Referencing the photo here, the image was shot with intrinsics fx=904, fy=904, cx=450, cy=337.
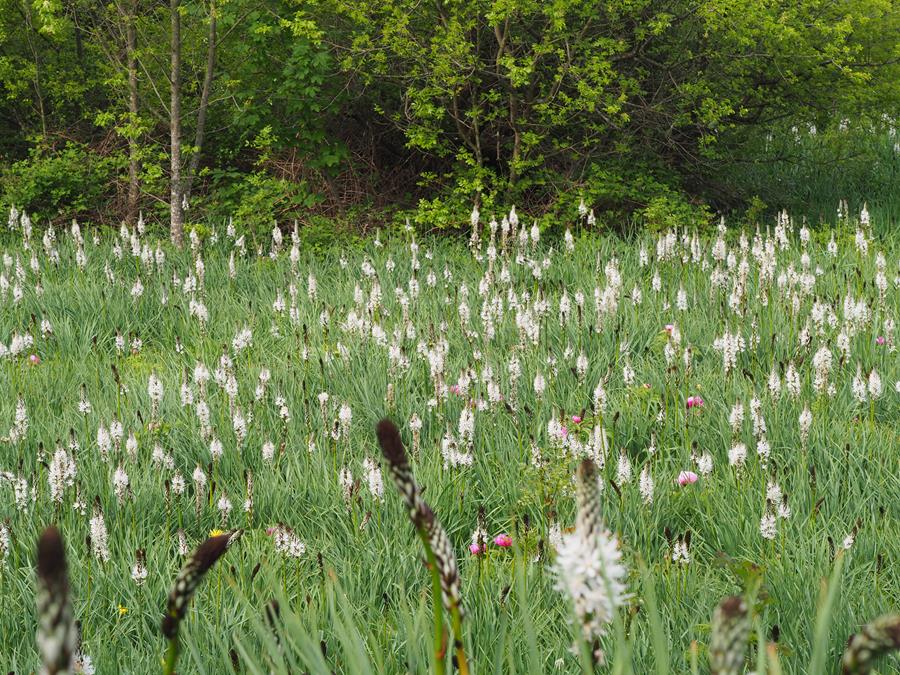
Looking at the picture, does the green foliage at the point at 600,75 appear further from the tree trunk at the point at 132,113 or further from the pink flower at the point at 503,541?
the pink flower at the point at 503,541

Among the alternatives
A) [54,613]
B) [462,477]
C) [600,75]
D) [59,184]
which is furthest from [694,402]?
[59,184]

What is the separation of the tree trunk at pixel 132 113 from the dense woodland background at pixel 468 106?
51mm

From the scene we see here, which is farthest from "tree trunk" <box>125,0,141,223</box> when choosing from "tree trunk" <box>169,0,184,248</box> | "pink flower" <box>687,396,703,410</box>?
"pink flower" <box>687,396,703,410</box>

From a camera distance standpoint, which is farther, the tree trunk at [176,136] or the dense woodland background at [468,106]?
the dense woodland background at [468,106]

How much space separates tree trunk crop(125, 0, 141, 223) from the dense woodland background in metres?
0.05

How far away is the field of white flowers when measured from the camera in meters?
2.13

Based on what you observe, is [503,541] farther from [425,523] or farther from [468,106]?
[468,106]

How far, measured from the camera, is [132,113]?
9.76 m

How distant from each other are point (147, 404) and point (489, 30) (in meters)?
6.84

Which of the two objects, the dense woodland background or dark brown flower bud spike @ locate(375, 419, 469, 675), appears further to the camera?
the dense woodland background

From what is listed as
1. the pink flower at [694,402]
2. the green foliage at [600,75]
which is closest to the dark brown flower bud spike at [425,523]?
the pink flower at [694,402]

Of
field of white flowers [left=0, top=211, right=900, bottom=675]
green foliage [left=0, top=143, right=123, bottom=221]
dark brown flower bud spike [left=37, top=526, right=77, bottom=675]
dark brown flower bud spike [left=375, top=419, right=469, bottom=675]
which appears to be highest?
dark brown flower bud spike [left=37, top=526, right=77, bottom=675]

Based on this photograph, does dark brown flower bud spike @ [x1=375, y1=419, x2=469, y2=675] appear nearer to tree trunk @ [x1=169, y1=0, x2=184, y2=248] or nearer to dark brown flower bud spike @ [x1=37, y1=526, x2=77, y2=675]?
dark brown flower bud spike @ [x1=37, y1=526, x2=77, y2=675]

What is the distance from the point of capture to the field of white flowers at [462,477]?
213cm
